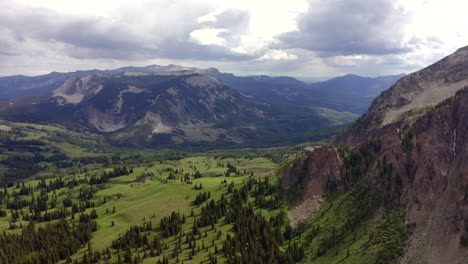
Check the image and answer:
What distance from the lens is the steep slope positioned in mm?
116562

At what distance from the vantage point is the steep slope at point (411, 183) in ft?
382

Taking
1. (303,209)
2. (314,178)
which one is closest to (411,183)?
(314,178)

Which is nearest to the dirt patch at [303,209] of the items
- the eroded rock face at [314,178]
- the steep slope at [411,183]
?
the eroded rock face at [314,178]

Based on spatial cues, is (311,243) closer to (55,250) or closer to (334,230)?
(334,230)

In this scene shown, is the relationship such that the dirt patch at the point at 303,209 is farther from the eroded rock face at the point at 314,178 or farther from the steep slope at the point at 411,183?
the steep slope at the point at 411,183

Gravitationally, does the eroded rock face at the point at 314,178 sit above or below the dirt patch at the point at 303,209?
above

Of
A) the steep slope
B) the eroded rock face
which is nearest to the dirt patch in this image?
the eroded rock face

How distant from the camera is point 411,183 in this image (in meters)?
146

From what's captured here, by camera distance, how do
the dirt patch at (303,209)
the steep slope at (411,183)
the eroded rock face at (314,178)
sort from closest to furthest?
the steep slope at (411,183) < the dirt patch at (303,209) < the eroded rock face at (314,178)

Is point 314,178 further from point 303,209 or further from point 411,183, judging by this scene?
point 411,183

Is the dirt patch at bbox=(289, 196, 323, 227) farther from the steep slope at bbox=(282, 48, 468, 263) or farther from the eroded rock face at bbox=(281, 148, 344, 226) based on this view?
the steep slope at bbox=(282, 48, 468, 263)

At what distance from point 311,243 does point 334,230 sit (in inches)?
547

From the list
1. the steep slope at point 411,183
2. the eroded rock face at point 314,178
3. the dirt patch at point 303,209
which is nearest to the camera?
the steep slope at point 411,183

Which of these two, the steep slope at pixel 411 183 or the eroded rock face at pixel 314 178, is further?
the eroded rock face at pixel 314 178
